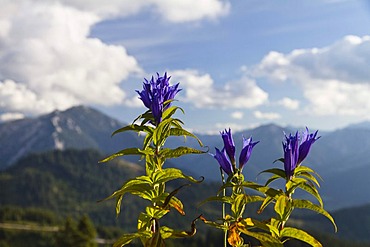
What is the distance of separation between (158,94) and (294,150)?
0.81 meters

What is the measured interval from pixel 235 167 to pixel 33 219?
20653cm

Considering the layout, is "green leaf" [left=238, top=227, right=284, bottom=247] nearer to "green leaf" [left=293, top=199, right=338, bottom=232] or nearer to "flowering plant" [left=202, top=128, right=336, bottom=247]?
"flowering plant" [left=202, top=128, right=336, bottom=247]

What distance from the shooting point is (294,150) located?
2520 mm

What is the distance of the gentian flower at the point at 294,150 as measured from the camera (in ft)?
8.18

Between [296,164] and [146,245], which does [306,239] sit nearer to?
[296,164]

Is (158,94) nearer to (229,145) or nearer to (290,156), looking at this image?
(229,145)

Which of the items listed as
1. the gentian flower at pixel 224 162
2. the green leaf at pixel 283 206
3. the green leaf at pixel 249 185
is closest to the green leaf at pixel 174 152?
the gentian flower at pixel 224 162

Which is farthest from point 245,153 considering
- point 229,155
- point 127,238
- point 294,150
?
point 127,238

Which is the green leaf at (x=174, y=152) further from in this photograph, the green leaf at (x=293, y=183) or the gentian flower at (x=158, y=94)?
the green leaf at (x=293, y=183)

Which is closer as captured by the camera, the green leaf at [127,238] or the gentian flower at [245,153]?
the green leaf at [127,238]

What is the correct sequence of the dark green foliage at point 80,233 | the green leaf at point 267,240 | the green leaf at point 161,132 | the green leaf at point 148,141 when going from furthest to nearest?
the dark green foliage at point 80,233
the green leaf at point 148,141
the green leaf at point 161,132
the green leaf at point 267,240

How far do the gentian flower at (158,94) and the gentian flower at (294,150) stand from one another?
70 centimetres

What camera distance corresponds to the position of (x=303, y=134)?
270cm

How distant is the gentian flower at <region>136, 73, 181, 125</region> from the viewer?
268 centimetres
